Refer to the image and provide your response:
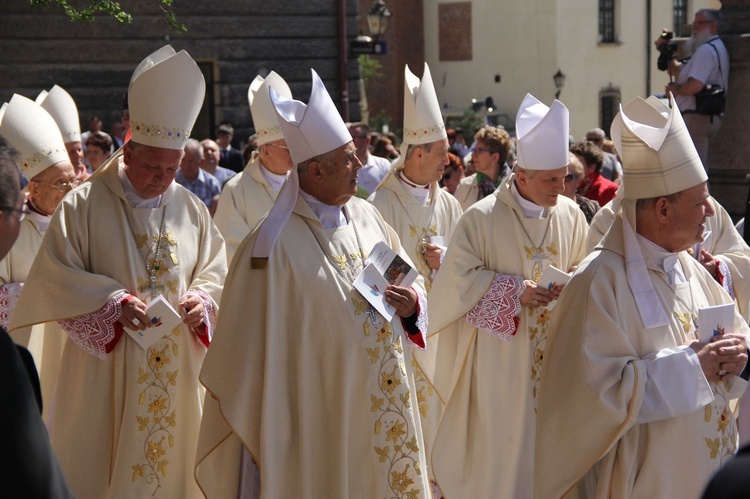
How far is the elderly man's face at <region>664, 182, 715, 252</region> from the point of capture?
4199 millimetres

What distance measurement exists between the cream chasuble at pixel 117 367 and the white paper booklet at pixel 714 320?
2.49m

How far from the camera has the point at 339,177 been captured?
492cm

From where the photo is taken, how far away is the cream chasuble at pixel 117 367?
566 cm

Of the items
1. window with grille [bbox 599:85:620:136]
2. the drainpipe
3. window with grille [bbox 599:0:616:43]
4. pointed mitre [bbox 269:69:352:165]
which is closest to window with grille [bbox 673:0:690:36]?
window with grille [bbox 599:0:616:43]

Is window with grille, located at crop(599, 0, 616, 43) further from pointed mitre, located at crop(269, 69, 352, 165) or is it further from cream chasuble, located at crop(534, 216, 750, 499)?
cream chasuble, located at crop(534, 216, 750, 499)

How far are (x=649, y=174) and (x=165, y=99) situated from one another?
8.72 feet

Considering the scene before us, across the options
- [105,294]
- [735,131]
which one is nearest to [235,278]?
[105,294]

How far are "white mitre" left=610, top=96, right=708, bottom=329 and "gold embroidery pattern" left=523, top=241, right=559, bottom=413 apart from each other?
5.95ft

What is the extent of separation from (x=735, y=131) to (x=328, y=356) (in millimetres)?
5652

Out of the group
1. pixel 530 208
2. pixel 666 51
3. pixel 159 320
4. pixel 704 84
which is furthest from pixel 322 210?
pixel 666 51

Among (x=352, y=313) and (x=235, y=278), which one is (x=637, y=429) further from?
(x=235, y=278)

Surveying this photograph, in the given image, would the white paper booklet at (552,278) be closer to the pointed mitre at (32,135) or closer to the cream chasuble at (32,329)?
the cream chasuble at (32,329)

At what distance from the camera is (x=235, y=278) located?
15.9 feet

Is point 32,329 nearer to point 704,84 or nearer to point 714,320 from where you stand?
point 714,320
